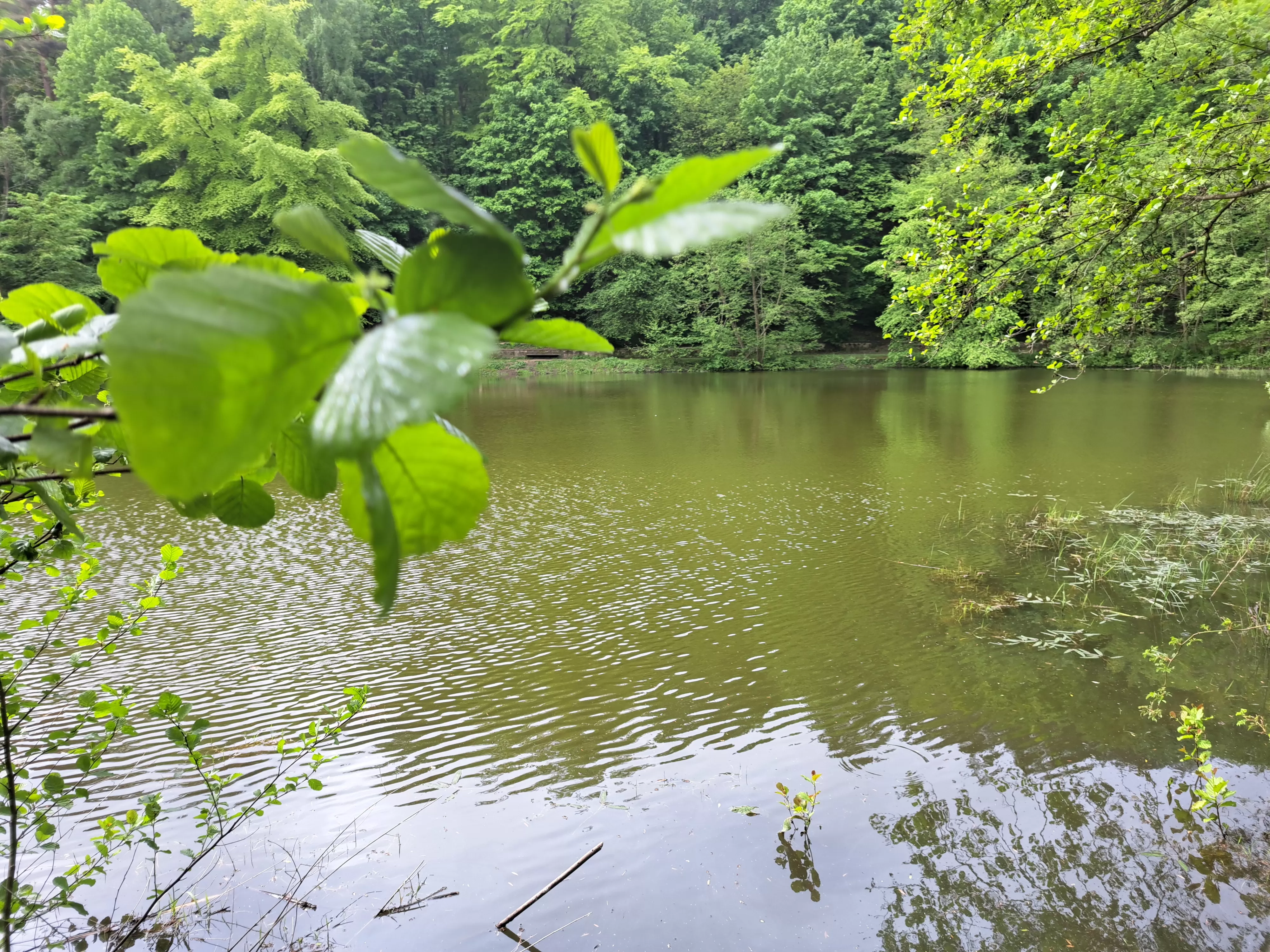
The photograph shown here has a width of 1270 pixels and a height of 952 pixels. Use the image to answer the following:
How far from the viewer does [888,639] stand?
18.2ft

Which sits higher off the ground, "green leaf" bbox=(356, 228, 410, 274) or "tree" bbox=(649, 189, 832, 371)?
"tree" bbox=(649, 189, 832, 371)

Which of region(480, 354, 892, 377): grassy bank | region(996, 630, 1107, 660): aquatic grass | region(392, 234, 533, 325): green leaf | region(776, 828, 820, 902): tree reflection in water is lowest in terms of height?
region(776, 828, 820, 902): tree reflection in water

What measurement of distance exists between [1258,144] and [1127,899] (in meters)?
4.22

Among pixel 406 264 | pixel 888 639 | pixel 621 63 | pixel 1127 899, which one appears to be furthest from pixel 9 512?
pixel 621 63

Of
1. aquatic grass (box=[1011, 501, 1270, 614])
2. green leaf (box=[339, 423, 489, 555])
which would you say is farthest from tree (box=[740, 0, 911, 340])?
green leaf (box=[339, 423, 489, 555])

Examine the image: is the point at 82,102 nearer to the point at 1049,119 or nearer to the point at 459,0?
the point at 459,0

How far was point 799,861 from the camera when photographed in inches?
129

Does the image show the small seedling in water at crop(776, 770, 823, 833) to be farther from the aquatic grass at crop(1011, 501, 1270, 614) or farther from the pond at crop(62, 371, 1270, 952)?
the aquatic grass at crop(1011, 501, 1270, 614)

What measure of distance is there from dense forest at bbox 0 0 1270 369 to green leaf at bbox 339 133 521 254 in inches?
829

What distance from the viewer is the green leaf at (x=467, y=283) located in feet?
0.92

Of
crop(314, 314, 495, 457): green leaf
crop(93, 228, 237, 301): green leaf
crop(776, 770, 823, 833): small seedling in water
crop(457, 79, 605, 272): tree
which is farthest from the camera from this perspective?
crop(457, 79, 605, 272): tree

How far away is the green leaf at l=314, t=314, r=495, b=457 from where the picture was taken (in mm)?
209

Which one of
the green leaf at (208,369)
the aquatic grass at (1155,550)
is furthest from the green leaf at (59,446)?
the aquatic grass at (1155,550)

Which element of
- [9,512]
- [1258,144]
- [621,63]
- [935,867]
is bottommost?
[935,867]
